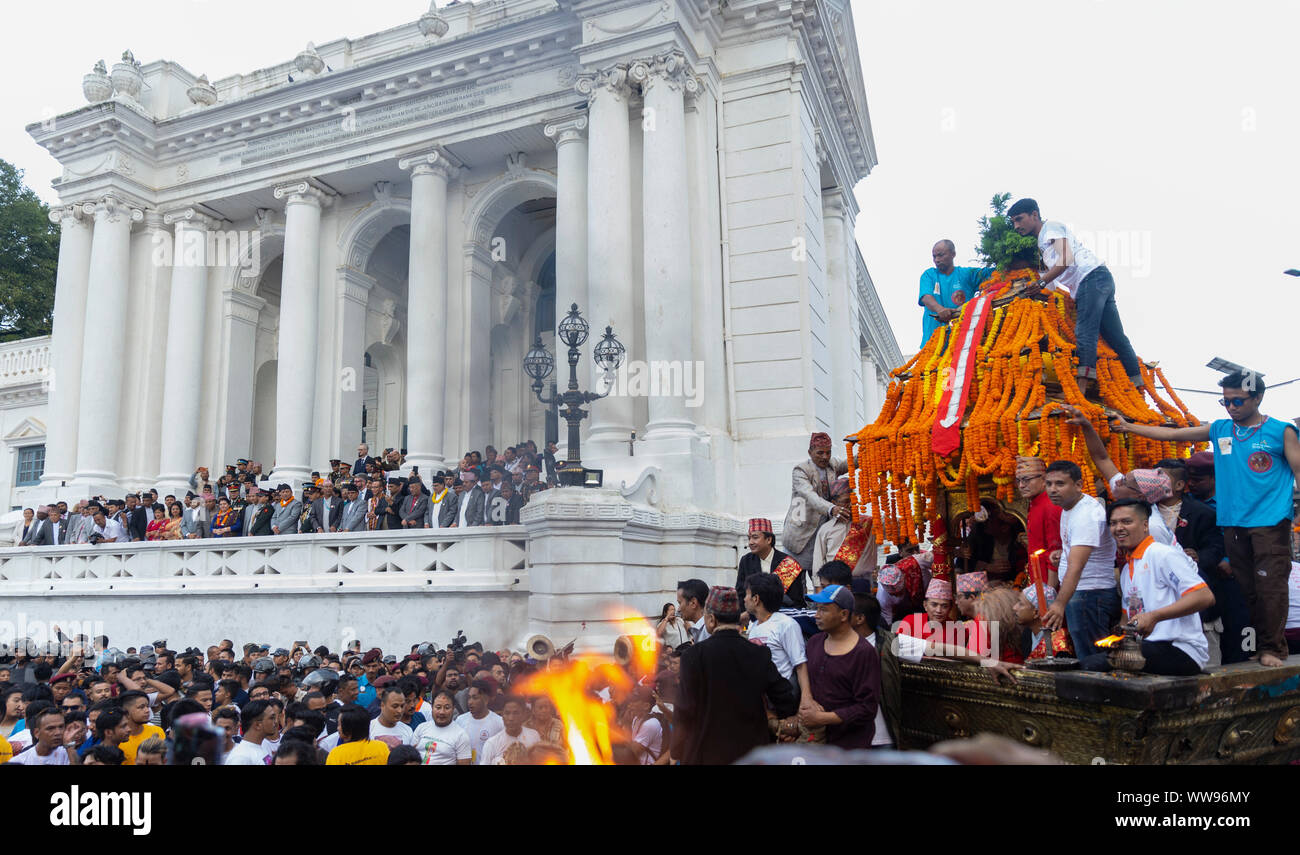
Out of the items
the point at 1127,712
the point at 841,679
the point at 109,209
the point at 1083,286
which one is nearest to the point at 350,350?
the point at 109,209

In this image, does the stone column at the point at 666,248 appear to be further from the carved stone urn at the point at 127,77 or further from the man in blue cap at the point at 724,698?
the carved stone urn at the point at 127,77

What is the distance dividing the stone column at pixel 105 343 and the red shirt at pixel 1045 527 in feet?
77.9

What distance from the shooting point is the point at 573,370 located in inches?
549

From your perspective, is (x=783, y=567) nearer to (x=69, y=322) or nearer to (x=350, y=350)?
(x=350, y=350)

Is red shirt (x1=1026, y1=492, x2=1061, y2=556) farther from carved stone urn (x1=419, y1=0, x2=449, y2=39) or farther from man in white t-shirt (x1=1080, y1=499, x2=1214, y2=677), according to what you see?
carved stone urn (x1=419, y1=0, x2=449, y2=39)

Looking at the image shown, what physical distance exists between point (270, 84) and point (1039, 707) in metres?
25.9

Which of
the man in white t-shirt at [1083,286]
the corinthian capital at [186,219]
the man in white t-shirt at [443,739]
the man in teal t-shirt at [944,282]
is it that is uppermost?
the corinthian capital at [186,219]

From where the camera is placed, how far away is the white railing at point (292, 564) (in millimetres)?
13188

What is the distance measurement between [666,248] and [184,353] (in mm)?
14527

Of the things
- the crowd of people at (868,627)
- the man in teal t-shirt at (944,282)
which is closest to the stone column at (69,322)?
the crowd of people at (868,627)

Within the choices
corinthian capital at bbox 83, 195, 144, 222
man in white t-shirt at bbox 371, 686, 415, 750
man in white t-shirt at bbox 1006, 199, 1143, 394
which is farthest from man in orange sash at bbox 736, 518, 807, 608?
corinthian capital at bbox 83, 195, 144, 222

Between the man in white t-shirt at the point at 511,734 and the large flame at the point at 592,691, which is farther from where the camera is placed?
the man in white t-shirt at the point at 511,734

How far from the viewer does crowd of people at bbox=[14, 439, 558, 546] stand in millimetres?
15062
